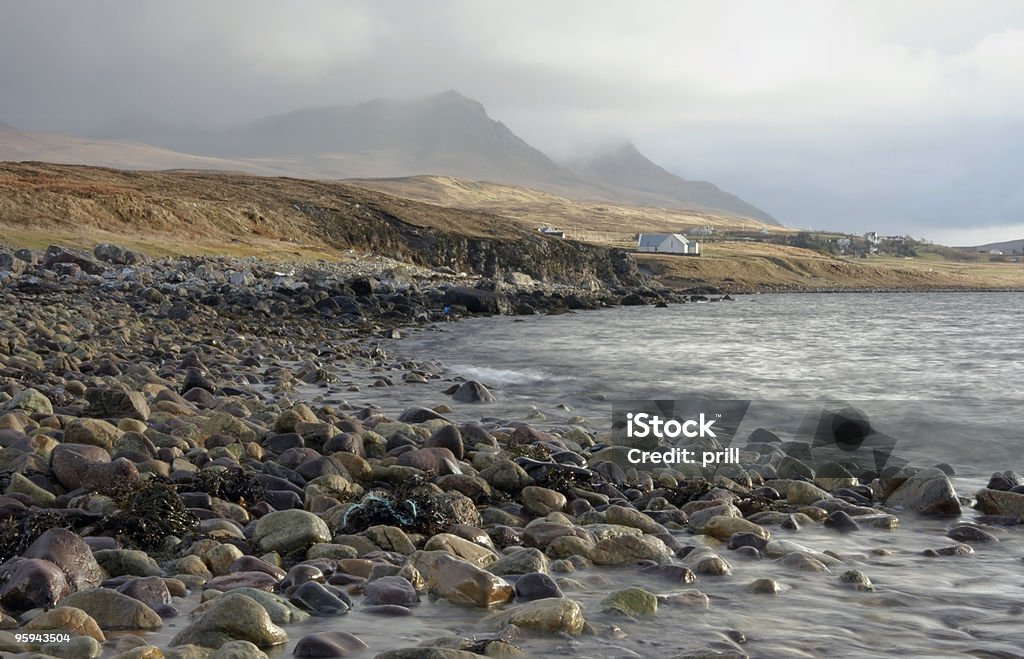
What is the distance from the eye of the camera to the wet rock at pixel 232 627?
15.3ft

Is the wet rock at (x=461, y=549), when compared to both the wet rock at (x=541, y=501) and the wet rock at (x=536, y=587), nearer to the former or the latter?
the wet rock at (x=536, y=587)

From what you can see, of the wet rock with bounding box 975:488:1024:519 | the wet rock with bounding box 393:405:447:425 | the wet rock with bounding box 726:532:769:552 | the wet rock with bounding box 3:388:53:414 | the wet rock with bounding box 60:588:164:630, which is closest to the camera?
the wet rock with bounding box 60:588:164:630

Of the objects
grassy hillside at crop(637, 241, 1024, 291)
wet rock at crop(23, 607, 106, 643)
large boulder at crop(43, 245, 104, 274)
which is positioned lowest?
wet rock at crop(23, 607, 106, 643)

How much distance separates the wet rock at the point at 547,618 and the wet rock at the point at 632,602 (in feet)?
1.12

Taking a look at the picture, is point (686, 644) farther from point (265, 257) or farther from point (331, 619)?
point (265, 257)

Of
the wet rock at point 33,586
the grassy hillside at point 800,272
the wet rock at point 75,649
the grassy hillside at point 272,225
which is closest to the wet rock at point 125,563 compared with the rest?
the wet rock at point 33,586

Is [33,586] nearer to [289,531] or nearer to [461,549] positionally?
[289,531]

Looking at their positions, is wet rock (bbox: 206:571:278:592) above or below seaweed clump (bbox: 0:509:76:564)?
below

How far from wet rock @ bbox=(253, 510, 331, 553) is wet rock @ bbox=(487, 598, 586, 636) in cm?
173

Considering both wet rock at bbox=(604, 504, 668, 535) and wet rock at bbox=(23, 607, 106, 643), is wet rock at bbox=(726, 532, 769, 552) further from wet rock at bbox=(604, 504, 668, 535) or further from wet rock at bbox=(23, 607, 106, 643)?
wet rock at bbox=(23, 607, 106, 643)

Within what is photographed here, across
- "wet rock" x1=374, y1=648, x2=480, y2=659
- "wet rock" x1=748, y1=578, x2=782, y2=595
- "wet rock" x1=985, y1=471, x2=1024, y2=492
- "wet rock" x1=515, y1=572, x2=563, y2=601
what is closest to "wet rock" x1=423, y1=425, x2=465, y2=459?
"wet rock" x1=515, y1=572, x2=563, y2=601

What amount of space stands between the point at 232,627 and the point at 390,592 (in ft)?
3.63

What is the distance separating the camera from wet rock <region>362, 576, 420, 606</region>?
18.3 feet

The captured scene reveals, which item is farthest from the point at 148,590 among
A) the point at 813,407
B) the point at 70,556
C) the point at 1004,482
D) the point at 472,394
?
the point at 813,407
